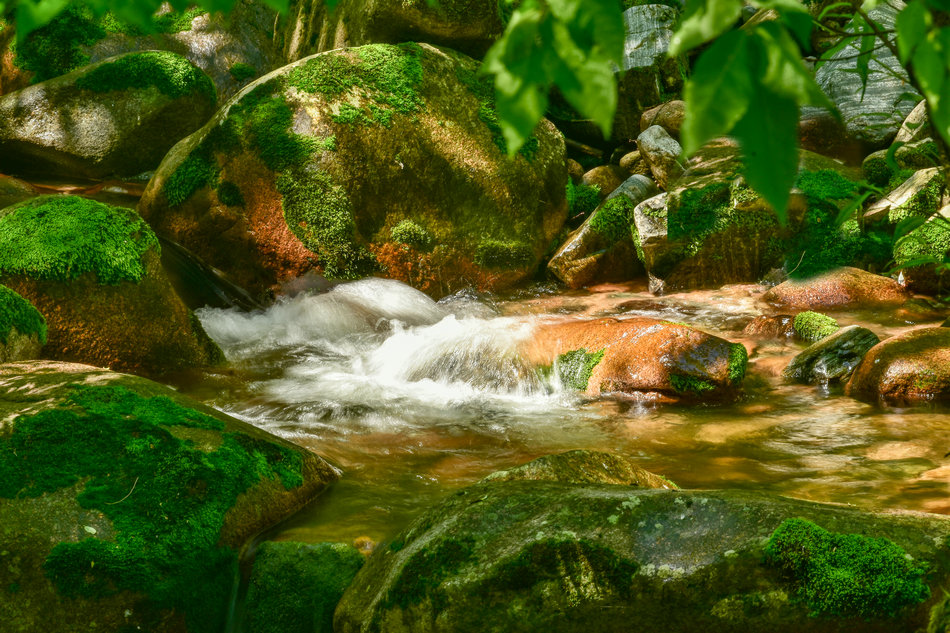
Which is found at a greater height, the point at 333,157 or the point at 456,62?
the point at 456,62

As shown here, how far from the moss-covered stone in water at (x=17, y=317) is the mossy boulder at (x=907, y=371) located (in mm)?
5774

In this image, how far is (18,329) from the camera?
469cm

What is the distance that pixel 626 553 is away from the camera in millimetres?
2270

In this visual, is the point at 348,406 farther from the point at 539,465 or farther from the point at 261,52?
the point at 261,52

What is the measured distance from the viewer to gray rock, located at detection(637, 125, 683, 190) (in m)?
10.5

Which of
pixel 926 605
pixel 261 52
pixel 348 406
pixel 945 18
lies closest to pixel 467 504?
pixel 926 605

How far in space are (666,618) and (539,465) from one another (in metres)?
1.12

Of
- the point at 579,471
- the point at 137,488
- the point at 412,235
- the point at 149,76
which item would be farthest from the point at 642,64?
the point at 137,488

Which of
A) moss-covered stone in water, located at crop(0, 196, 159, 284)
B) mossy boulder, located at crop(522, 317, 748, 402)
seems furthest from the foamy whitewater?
moss-covered stone in water, located at crop(0, 196, 159, 284)

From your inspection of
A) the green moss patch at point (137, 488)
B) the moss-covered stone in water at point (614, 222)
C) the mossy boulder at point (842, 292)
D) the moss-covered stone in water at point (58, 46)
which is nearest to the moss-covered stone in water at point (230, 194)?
the moss-covered stone in water at point (614, 222)

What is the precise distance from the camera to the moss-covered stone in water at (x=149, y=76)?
11281 mm

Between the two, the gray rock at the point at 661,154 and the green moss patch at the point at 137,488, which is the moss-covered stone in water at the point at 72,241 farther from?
the gray rock at the point at 661,154

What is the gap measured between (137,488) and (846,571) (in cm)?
257

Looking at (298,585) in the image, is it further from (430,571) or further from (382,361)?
(382,361)
